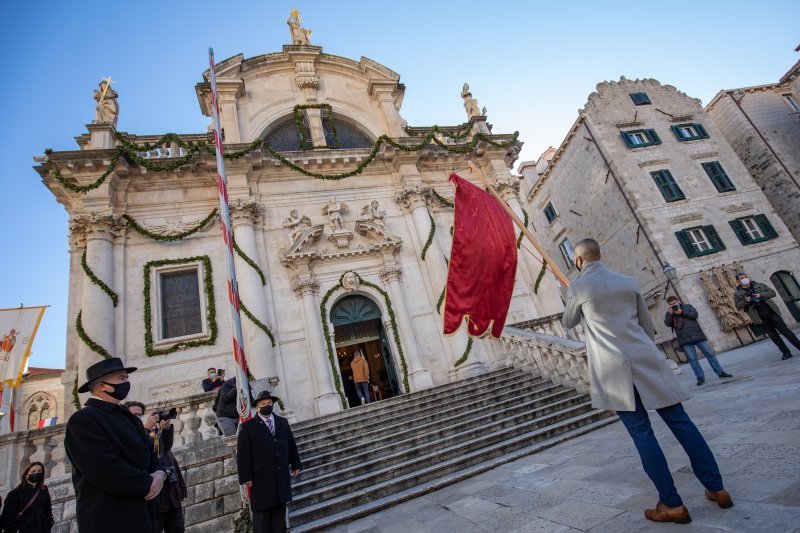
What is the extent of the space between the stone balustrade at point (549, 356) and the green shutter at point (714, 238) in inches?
509

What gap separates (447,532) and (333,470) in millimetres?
3630

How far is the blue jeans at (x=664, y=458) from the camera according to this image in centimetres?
249

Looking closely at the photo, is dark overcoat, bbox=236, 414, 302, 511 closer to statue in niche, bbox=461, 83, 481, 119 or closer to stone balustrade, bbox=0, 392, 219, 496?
stone balustrade, bbox=0, 392, 219, 496

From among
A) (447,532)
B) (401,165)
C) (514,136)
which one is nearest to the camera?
(447,532)

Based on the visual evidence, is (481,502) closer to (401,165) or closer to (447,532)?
(447,532)

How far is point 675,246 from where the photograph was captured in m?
17.8

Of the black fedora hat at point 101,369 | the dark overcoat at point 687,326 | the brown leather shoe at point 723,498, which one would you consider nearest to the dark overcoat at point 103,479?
the black fedora hat at point 101,369

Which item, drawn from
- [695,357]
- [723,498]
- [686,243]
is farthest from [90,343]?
[686,243]

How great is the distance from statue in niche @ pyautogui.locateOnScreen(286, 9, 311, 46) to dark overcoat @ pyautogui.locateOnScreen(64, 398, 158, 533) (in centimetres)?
1891

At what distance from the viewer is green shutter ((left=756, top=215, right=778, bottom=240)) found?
1828 cm

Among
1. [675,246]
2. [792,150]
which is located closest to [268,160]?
[675,246]

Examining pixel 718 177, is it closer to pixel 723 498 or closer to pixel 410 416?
pixel 410 416

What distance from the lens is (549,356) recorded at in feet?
30.4

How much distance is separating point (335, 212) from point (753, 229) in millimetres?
19498
